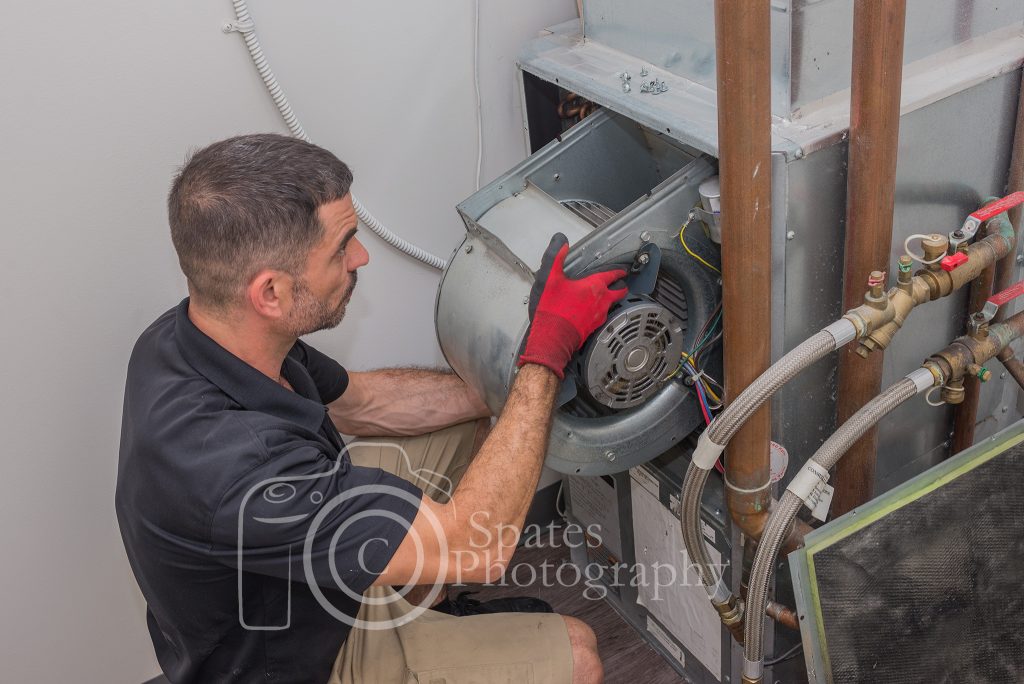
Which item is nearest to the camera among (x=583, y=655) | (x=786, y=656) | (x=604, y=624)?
(x=583, y=655)

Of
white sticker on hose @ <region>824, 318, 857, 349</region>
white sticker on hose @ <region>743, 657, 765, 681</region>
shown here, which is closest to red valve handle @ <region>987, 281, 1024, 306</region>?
white sticker on hose @ <region>824, 318, 857, 349</region>

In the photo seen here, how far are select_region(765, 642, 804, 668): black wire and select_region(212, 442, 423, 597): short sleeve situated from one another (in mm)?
629

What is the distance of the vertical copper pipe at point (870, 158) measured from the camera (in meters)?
0.97

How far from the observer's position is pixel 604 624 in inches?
67.4

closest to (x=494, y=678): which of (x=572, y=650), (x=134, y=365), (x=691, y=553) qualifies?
(x=572, y=650)

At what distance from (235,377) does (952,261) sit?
0.81 metres

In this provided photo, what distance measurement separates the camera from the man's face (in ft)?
3.68

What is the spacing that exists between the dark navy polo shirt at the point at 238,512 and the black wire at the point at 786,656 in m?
0.60

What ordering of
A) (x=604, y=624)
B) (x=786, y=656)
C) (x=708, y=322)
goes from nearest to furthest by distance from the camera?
(x=708, y=322), (x=786, y=656), (x=604, y=624)

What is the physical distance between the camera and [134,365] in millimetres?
1202

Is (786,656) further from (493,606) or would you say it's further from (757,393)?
(757,393)

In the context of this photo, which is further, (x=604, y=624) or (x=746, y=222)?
(x=604, y=624)

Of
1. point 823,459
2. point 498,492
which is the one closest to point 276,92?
point 498,492

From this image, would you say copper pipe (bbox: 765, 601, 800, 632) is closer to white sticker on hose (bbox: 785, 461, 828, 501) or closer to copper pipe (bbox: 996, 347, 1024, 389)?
white sticker on hose (bbox: 785, 461, 828, 501)
